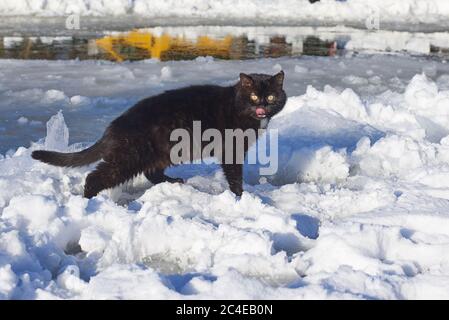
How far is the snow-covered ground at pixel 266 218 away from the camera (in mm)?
2852

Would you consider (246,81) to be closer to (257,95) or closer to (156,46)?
(257,95)

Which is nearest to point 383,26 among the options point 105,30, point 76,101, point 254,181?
point 105,30

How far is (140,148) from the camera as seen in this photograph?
4109mm

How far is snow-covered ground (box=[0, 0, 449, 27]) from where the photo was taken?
18.4 meters

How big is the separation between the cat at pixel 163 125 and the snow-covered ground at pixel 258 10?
13.7 metres

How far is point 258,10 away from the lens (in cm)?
1916

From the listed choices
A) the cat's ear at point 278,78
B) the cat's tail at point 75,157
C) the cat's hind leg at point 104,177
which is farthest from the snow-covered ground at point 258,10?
the cat's hind leg at point 104,177

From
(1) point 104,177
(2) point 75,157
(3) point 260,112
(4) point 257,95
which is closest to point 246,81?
(4) point 257,95

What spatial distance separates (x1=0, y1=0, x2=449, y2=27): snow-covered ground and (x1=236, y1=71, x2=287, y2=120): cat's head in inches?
540

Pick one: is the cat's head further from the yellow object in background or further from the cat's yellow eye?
the yellow object in background

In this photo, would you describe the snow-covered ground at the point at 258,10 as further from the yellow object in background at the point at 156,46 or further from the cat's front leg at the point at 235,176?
the cat's front leg at the point at 235,176

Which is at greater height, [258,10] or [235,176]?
[258,10]

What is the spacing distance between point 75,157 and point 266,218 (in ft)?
4.85
